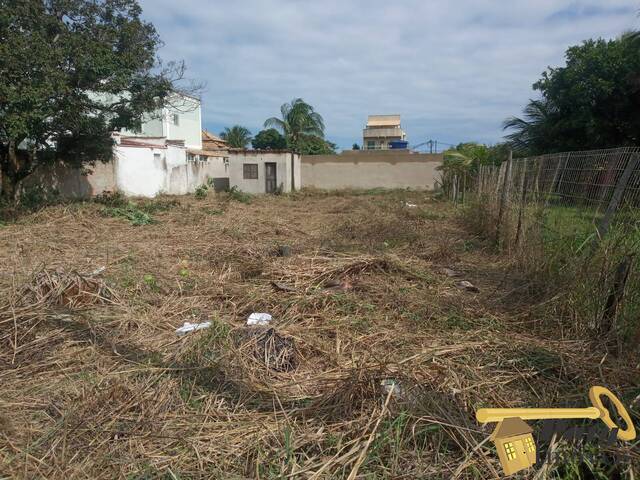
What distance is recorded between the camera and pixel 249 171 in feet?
69.9

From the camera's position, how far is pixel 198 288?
4727 mm

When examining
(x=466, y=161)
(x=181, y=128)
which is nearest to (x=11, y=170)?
(x=466, y=161)

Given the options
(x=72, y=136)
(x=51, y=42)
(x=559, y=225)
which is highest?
(x=51, y=42)

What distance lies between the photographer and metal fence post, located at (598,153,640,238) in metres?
3.20

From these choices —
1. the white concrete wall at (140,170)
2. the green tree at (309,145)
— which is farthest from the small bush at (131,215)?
the green tree at (309,145)

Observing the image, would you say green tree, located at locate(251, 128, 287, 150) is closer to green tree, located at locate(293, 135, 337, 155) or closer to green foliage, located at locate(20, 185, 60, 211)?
green tree, located at locate(293, 135, 337, 155)

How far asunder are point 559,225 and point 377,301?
1962 millimetres

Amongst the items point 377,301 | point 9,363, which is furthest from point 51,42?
point 377,301

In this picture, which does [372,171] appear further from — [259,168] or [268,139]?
[268,139]

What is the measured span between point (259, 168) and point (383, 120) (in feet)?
195

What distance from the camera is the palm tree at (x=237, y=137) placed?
1706 inches

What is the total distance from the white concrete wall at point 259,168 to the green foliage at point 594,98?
37.3ft

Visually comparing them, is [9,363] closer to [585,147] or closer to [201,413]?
[201,413]

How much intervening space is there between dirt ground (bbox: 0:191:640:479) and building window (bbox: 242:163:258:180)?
1607 centimetres
